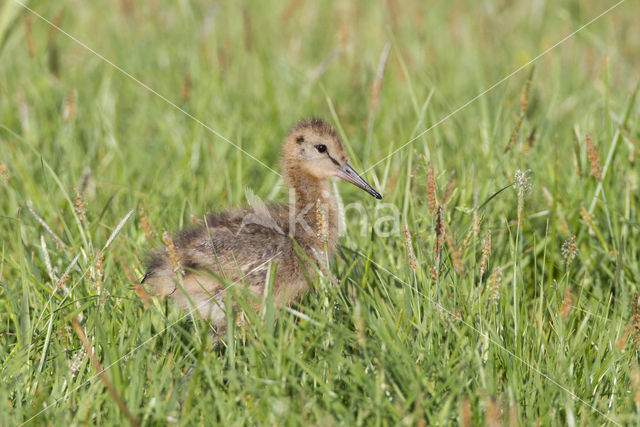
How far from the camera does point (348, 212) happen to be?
4.38 meters

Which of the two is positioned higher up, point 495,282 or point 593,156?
point 593,156

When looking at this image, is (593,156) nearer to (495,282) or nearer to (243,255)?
(495,282)

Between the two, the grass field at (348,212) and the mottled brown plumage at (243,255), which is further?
the mottled brown plumage at (243,255)

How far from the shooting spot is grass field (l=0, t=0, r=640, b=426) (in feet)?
8.73

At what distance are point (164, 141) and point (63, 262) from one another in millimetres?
1629

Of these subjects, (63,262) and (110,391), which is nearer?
(110,391)

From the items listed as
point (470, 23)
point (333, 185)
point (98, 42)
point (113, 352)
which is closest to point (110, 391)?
point (113, 352)

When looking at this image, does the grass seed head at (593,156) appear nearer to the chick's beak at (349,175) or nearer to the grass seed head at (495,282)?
the grass seed head at (495,282)

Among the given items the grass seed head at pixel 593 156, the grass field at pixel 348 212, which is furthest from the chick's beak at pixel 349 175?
the grass seed head at pixel 593 156

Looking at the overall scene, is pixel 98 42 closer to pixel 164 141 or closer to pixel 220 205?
pixel 164 141

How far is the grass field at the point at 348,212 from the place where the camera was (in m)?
2.66

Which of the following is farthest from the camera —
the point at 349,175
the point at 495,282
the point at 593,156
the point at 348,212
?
the point at 348,212

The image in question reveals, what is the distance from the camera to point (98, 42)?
6301mm

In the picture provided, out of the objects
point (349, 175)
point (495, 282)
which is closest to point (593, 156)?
point (495, 282)
